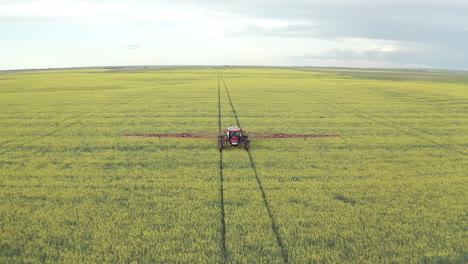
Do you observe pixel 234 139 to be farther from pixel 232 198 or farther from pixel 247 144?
pixel 232 198

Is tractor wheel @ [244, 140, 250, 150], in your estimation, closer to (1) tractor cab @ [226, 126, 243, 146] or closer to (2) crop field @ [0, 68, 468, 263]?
(1) tractor cab @ [226, 126, 243, 146]

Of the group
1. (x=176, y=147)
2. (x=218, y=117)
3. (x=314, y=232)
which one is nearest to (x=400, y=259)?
(x=314, y=232)

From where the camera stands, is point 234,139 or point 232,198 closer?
point 232,198

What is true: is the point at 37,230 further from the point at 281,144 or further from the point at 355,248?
the point at 281,144

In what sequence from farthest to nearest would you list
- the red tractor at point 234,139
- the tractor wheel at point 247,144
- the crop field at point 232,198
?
the red tractor at point 234,139, the tractor wheel at point 247,144, the crop field at point 232,198

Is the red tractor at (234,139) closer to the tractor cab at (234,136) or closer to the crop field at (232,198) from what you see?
the tractor cab at (234,136)

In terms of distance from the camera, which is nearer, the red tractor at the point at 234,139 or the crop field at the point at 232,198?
the crop field at the point at 232,198

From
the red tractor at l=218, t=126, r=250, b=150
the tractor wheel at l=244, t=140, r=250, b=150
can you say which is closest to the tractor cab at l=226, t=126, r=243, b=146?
the red tractor at l=218, t=126, r=250, b=150

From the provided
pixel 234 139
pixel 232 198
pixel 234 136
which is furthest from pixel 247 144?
pixel 232 198

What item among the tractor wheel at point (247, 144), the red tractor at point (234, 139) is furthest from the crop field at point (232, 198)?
the tractor wheel at point (247, 144)

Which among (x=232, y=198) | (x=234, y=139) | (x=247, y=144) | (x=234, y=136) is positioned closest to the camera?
(x=232, y=198)

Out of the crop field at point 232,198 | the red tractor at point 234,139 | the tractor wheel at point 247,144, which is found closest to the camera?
the crop field at point 232,198
